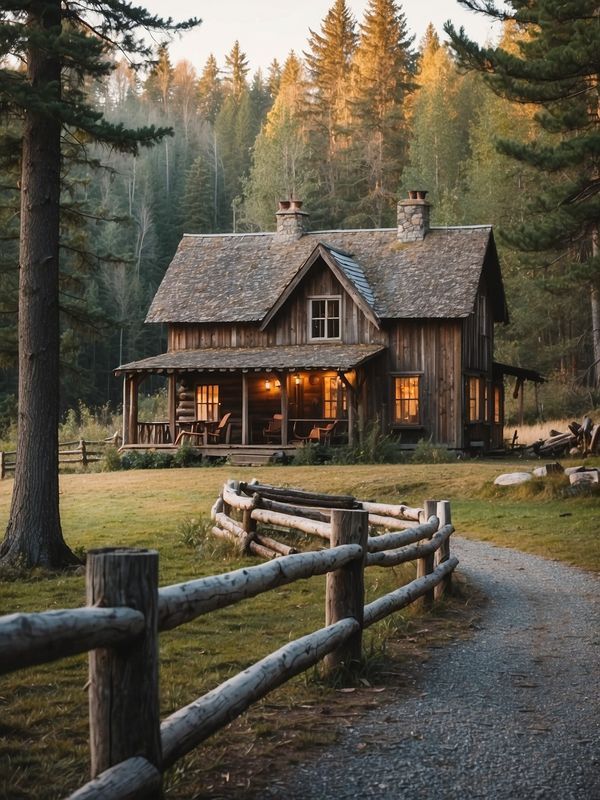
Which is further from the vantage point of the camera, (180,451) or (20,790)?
(180,451)

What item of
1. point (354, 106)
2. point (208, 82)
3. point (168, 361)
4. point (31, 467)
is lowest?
point (31, 467)

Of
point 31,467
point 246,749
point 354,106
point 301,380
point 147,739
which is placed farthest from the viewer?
point 354,106

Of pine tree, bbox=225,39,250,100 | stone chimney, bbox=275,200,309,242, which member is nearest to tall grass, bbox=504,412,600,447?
stone chimney, bbox=275,200,309,242

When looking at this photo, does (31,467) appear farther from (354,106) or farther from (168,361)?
(354,106)

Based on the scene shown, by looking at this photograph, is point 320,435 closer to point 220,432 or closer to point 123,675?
point 220,432

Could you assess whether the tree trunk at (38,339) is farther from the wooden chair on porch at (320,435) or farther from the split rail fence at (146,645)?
the wooden chair on porch at (320,435)

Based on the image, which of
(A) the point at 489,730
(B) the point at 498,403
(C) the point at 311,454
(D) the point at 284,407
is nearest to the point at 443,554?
(A) the point at 489,730

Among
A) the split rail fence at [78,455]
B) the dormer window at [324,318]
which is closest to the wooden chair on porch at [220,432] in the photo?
the split rail fence at [78,455]

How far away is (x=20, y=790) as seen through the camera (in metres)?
5.41

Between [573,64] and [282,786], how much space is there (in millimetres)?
17294

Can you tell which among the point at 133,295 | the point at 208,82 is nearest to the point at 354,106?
the point at 133,295

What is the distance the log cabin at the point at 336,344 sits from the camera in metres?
32.7

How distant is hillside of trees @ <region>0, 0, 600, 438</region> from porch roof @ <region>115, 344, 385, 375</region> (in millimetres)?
10319

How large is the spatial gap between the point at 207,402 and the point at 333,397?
15.9 feet
